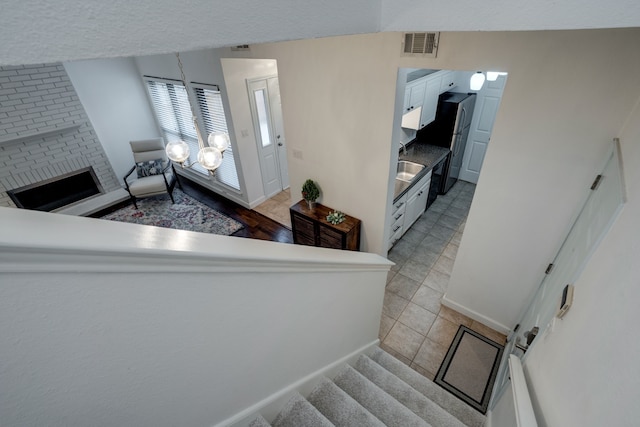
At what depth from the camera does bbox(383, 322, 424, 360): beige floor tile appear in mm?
2900

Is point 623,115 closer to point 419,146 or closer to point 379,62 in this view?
point 379,62

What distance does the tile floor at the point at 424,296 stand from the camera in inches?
115

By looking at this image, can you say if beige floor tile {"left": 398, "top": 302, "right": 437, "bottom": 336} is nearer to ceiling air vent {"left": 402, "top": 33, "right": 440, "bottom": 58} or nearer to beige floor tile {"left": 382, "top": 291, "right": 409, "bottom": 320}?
beige floor tile {"left": 382, "top": 291, "right": 409, "bottom": 320}

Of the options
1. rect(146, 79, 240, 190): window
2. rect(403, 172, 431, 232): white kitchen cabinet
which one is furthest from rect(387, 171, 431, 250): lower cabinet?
rect(146, 79, 240, 190): window

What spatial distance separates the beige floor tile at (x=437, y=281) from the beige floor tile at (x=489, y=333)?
0.49 m

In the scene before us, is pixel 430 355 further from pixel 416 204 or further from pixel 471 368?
pixel 416 204

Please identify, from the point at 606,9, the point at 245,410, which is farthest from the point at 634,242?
the point at 245,410

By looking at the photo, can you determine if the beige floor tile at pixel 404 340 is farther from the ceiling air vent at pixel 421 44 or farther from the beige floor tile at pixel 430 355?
the ceiling air vent at pixel 421 44

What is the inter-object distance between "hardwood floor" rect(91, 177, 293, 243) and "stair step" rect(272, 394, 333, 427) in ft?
9.14

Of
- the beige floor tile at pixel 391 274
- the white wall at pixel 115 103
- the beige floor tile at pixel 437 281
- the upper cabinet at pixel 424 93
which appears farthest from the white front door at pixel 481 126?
the white wall at pixel 115 103

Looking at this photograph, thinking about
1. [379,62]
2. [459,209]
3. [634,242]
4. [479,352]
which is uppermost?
[379,62]

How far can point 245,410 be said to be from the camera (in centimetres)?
129

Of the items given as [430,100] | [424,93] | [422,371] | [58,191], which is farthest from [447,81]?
[58,191]

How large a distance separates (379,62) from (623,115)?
164cm
